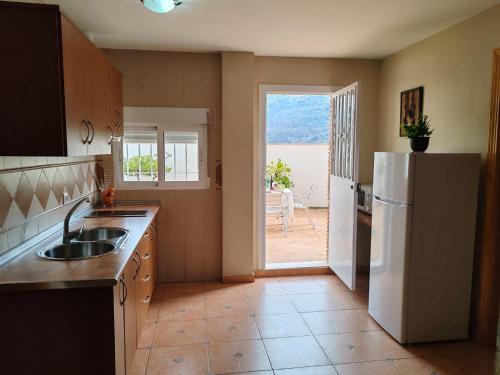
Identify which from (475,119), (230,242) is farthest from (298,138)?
(475,119)

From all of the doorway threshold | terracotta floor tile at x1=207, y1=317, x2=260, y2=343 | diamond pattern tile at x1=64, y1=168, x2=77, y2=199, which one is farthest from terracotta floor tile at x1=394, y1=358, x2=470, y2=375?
diamond pattern tile at x1=64, y1=168, x2=77, y2=199

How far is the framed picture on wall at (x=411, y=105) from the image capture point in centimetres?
341

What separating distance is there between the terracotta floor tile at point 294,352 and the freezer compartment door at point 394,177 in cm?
121

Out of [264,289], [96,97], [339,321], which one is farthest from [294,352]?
[96,97]

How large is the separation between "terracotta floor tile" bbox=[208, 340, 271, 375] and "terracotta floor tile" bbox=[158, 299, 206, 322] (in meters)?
0.52

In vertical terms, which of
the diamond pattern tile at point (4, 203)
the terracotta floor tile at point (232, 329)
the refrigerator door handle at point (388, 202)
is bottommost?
the terracotta floor tile at point (232, 329)

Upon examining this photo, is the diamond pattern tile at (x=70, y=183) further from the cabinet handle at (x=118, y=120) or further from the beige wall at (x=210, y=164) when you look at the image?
the beige wall at (x=210, y=164)

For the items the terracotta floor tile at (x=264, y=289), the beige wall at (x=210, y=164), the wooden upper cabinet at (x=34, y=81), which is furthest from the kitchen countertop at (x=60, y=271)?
the terracotta floor tile at (x=264, y=289)

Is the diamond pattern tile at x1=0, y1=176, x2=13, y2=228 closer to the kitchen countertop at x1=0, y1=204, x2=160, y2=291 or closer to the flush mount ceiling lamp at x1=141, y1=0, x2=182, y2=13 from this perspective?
the kitchen countertop at x1=0, y1=204, x2=160, y2=291

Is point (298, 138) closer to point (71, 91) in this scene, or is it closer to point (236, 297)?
point (236, 297)

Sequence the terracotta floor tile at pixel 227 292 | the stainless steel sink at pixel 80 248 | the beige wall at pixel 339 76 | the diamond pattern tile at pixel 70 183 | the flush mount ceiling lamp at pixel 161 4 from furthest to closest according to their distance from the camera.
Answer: the beige wall at pixel 339 76
the terracotta floor tile at pixel 227 292
the diamond pattern tile at pixel 70 183
the flush mount ceiling lamp at pixel 161 4
the stainless steel sink at pixel 80 248

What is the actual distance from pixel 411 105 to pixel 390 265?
158 centimetres

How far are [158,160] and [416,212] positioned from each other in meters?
2.46

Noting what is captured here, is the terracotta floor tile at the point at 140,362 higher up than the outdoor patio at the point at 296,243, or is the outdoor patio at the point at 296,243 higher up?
the outdoor patio at the point at 296,243
